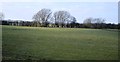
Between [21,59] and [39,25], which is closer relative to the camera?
[21,59]

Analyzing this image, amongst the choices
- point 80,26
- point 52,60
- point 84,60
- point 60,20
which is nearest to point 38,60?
point 52,60

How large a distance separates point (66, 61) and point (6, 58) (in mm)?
2400

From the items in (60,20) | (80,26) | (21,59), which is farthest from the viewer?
(80,26)

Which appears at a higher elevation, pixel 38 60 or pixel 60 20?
pixel 60 20

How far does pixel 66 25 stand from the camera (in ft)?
179

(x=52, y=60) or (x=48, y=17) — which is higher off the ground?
(x=48, y=17)

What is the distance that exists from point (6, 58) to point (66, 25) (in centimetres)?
4445

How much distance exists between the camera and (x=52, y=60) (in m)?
10.3

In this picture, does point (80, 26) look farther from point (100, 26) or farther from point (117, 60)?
point (117, 60)

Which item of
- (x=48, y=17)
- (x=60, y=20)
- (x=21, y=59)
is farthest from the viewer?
(x=60, y=20)

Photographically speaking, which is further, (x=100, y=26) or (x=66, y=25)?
(x=100, y=26)

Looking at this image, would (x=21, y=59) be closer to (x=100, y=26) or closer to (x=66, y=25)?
(x=66, y=25)

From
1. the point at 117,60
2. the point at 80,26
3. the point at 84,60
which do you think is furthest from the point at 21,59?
the point at 80,26

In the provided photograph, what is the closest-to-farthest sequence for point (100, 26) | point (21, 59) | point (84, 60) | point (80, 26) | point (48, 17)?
point (21, 59) < point (84, 60) < point (48, 17) < point (80, 26) < point (100, 26)
